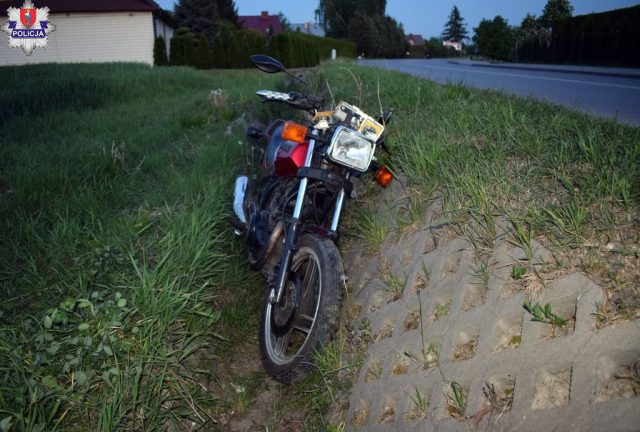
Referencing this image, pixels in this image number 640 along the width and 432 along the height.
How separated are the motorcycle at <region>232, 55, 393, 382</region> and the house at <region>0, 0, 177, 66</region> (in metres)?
30.4

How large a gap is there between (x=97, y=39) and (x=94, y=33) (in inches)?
13.6

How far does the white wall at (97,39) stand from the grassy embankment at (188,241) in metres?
28.6

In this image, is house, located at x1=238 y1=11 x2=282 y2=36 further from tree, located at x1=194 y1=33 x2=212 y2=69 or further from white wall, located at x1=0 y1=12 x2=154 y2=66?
tree, located at x1=194 y1=33 x2=212 y2=69

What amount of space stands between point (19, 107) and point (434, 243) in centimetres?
928

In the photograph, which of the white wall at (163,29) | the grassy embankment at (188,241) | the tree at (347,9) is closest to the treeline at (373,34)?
the tree at (347,9)

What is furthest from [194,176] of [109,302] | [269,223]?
[109,302]

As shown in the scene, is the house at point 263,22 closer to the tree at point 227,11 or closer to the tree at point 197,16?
the tree at point 227,11

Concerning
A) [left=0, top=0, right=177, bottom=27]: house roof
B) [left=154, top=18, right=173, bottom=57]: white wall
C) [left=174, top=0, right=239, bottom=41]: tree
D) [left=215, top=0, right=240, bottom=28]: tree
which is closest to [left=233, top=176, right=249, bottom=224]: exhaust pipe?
[left=0, top=0, right=177, bottom=27]: house roof

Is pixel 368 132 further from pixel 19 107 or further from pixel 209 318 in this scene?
pixel 19 107

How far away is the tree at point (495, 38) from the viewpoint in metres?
36.3

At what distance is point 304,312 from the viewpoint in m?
3.42

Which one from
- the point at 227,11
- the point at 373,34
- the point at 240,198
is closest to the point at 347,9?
the point at 373,34

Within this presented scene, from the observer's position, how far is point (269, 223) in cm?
398

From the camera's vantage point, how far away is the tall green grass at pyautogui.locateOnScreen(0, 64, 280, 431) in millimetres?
2650
